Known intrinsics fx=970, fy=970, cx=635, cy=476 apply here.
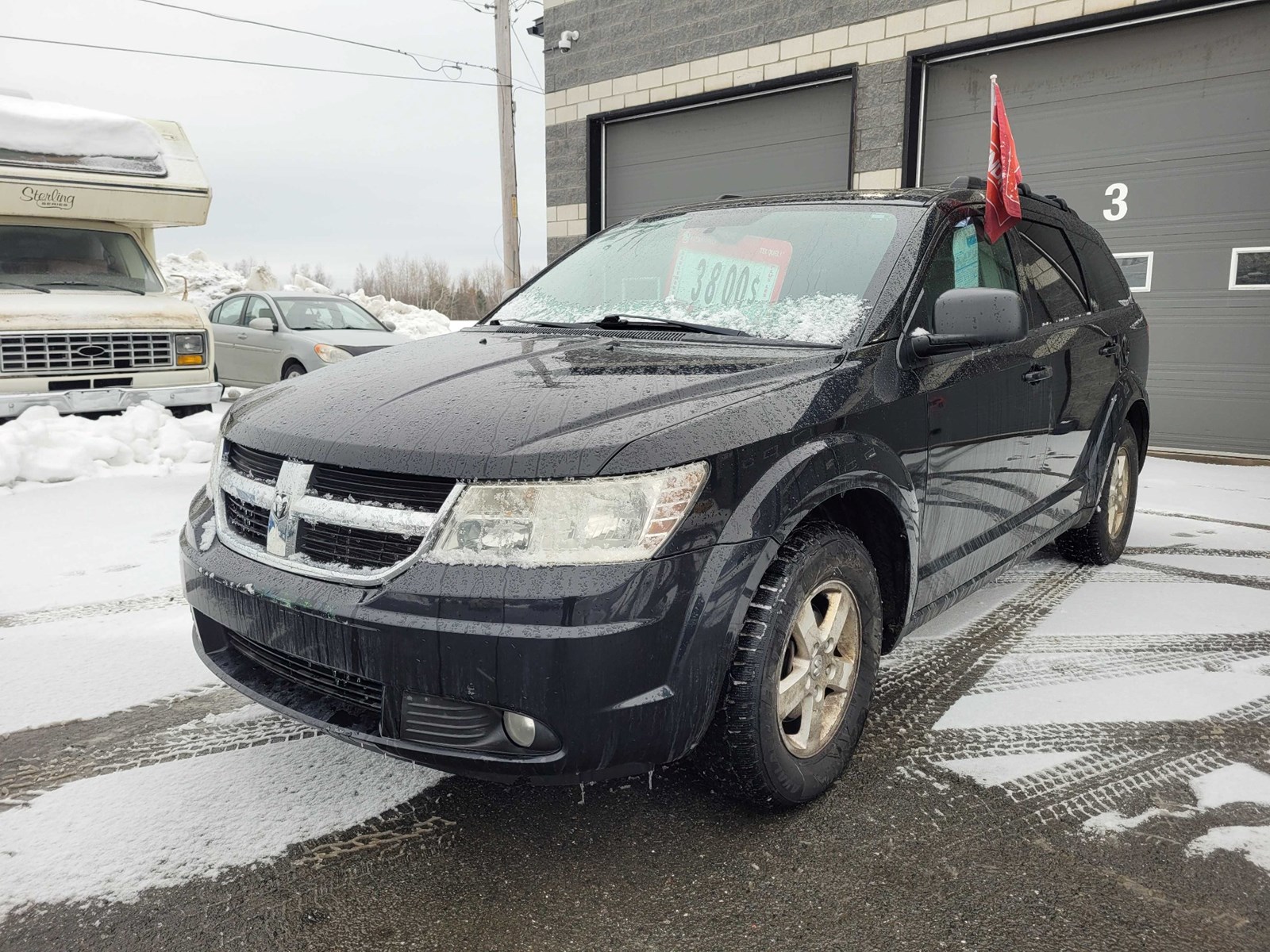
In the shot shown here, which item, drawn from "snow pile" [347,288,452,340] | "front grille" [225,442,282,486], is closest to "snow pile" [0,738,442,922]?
"front grille" [225,442,282,486]

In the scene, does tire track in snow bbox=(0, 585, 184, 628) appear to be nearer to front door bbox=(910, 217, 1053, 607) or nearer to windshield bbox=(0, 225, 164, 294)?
front door bbox=(910, 217, 1053, 607)

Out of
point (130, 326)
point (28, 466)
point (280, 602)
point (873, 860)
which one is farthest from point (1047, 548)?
point (130, 326)

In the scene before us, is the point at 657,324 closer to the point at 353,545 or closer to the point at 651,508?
the point at 651,508

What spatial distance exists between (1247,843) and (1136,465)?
10.4 feet

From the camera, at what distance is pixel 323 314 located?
13.0 metres

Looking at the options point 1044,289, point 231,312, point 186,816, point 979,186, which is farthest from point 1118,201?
point 231,312

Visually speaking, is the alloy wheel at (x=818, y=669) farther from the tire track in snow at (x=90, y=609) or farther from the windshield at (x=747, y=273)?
the tire track in snow at (x=90, y=609)

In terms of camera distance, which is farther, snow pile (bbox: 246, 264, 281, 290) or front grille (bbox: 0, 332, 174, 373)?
snow pile (bbox: 246, 264, 281, 290)

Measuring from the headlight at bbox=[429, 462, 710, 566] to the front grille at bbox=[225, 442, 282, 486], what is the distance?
24.7 inches

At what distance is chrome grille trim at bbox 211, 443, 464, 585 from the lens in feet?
6.81

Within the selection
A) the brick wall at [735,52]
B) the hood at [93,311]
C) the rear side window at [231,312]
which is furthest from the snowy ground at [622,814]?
the rear side window at [231,312]

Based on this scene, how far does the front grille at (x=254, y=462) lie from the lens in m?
2.42

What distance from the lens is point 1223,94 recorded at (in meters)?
8.39

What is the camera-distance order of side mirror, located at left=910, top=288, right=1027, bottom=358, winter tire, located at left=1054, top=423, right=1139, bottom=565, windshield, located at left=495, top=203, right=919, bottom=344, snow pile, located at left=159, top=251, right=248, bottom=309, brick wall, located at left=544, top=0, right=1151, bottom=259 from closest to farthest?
side mirror, located at left=910, top=288, right=1027, bottom=358 < windshield, located at left=495, top=203, right=919, bottom=344 < winter tire, located at left=1054, top=423, right=1139, bottom=565 < brick wall, located at left=544, top=0, right=1151, bottom=259 < snow pile, located at left=159, top=251, right=248, bottom=309
